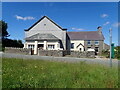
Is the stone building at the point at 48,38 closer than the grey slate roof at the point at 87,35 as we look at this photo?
Yes

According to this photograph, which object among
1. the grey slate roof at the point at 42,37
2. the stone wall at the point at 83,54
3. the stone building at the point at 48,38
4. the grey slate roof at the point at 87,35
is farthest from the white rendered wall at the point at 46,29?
the grey slate roof at the point at 87,35

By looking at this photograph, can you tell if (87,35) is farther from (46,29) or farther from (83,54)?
(83,54)

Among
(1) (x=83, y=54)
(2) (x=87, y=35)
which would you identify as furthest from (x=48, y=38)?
(2) (x=87, y=35)

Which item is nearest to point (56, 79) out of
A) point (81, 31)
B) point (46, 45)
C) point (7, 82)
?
point (7, 82)

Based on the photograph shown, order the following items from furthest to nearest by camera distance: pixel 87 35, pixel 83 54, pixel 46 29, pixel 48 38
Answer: pixel 87 35
pixel 46 29
pixel 48 38
pixel 83 54

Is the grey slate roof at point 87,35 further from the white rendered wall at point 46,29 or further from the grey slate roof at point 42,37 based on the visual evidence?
the grey slate roof at point 42,37

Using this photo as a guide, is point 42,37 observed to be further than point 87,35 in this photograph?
No

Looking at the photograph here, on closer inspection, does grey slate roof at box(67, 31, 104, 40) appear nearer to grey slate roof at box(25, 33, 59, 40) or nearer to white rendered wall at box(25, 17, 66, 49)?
white rendered wall at box(25, 17, 66, 49)

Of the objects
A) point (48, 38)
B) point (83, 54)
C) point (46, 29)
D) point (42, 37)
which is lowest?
point (83, 54)

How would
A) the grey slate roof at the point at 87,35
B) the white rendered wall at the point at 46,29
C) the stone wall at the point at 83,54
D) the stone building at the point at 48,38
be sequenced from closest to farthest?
the stone wall at the point at 83,54 < the stone building at the point at 48,38 < the white rendered wall at the point at 46,29 < the grey slate roof at the point at 87,35

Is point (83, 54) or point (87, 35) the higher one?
point (87, 35)

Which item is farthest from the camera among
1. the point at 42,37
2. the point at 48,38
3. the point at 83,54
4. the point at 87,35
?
the point at 87,35

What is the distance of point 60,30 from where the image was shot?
116 ft

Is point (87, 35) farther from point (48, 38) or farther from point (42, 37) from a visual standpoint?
point (42, 37)
